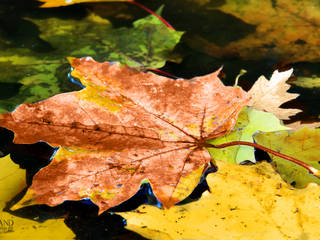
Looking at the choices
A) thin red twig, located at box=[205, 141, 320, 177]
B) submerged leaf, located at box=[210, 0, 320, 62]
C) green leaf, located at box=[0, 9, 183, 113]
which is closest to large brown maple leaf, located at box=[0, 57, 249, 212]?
thin red twig, located at box=[205, 141, 320, 177]

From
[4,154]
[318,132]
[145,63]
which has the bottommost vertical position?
[4,154]

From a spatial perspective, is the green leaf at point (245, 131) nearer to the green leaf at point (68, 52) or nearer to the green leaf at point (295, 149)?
the green leaf at point (295, 149)

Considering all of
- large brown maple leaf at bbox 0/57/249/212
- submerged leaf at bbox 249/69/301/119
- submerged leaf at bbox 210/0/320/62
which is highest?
submerged leaf at bbox 210/0/320/62

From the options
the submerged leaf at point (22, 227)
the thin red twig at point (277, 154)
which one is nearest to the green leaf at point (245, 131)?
the thin red twig at point (277, 154)

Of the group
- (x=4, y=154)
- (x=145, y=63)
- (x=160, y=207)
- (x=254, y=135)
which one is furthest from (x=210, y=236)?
(x=145, y=63)

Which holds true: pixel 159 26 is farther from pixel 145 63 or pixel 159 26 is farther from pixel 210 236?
pixel 210 236

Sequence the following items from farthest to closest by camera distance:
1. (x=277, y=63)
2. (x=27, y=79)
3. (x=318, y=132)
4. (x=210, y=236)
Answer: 1. (x=277, y=63)
2. (x=27, y=79)
3. (x=318, y=132)
4. (x=210, y=236)

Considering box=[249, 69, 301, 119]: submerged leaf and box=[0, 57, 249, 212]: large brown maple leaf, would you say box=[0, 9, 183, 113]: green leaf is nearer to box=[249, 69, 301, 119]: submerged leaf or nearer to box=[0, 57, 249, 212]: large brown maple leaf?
box=[0, 57, 249, 212]: large brown maple leaf
